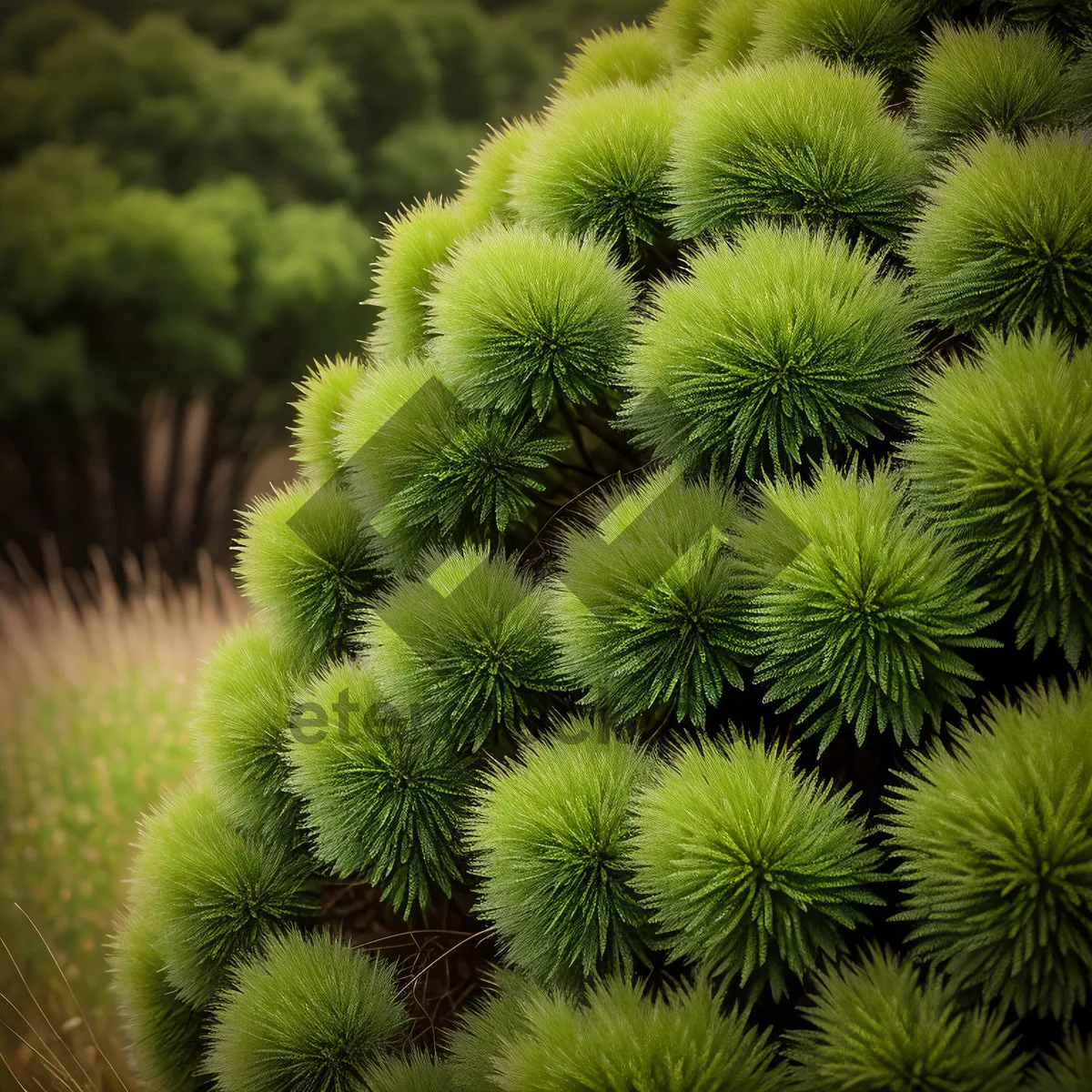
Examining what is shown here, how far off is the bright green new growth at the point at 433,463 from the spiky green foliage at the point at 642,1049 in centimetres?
27

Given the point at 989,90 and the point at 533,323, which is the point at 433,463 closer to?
the point at 533,323

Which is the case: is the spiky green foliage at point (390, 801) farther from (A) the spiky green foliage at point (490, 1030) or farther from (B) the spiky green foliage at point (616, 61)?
(B) the spiky green foliage at point (616, 61)

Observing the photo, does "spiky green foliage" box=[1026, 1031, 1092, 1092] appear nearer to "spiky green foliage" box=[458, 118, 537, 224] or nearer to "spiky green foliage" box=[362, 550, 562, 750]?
"spiky green foliage" box=[362, 550, 562, 750]

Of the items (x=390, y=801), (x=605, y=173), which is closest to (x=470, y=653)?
(x=390, y=801)

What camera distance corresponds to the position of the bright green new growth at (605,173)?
2.12 ft

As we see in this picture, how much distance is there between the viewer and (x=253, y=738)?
688 mm

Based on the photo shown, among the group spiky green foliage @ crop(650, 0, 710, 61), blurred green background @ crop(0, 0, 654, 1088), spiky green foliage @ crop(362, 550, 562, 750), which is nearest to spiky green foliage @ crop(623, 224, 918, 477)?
spiky green foliage @ crop(362, 550, 562, 750)

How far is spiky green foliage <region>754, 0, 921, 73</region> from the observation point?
694mm

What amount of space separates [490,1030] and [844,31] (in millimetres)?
683

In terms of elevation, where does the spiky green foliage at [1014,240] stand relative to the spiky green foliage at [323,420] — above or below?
above

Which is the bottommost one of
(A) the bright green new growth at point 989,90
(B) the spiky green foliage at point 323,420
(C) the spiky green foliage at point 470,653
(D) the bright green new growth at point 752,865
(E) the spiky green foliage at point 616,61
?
(D) the bright green new growth at point 752,865

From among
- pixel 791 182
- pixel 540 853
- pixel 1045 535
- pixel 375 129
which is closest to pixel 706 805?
pixel 540 853

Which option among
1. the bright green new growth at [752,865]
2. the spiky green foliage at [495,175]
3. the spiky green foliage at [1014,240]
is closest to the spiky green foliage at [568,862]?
the bright green new growth at [752,865]

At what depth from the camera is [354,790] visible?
0.60 m
